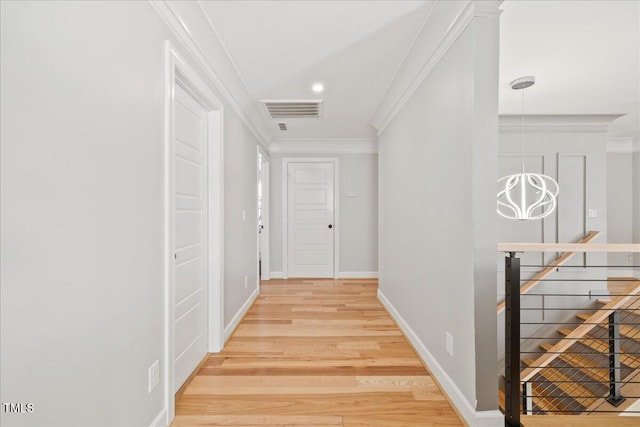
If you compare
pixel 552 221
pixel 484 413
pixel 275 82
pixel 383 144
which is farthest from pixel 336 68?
pixel 552 221

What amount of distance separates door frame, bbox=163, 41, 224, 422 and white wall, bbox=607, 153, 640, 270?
6.81m

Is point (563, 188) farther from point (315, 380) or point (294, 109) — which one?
point (315, 380)

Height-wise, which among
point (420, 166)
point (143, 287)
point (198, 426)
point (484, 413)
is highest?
point (420, 166)

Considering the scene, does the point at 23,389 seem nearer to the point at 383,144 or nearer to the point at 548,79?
the point at 383,144

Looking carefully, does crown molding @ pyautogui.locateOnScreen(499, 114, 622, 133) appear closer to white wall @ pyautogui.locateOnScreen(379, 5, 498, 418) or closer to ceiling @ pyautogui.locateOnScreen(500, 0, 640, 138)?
ceiling @ pyautogui.locateOnScreen(500, 0, 640, 138)

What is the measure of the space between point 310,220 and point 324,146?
134 centimetres

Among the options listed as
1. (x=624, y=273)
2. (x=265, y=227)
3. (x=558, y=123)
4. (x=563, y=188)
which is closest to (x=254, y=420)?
(x=265, y=227)

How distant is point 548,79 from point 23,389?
4261mm

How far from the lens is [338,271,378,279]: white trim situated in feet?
18.1

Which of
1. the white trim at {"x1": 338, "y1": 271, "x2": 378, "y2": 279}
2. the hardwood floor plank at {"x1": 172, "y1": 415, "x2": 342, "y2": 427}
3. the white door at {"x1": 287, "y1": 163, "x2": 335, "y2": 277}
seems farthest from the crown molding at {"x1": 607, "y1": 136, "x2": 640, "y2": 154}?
the hardwood floor plank at {"x1": 172, "y1": 415, "x2": 342, "y2": 427}

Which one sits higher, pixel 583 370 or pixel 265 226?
pixel 265 226

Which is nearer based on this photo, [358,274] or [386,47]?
[386,47]

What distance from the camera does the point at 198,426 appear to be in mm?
1711

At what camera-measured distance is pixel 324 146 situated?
5.43m
